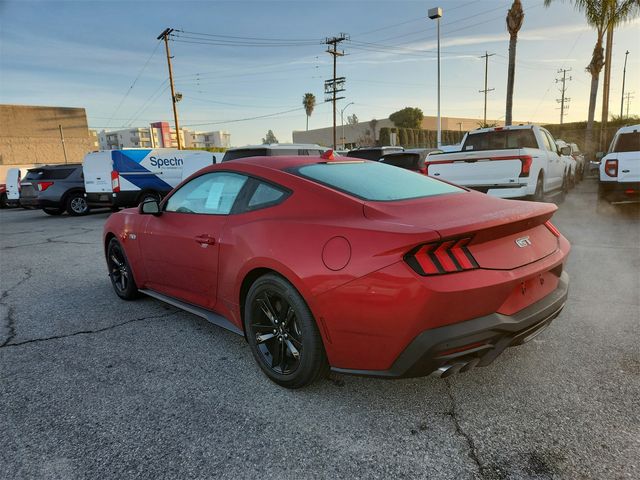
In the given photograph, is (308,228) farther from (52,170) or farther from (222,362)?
(52,170)

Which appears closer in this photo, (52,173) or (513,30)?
(52,173)

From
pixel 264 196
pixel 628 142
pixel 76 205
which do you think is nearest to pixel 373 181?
pixel 264 196

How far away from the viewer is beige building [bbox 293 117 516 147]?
82625 millimetres

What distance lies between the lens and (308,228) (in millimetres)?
2518

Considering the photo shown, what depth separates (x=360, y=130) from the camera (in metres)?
84.5

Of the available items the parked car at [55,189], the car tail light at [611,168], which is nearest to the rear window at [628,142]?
the car tail light at [611,168]

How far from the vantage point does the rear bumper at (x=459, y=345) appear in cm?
214

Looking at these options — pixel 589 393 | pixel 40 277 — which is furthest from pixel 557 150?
pixel 40 277

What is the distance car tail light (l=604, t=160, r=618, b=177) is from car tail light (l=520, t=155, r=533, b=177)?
5.94 feet

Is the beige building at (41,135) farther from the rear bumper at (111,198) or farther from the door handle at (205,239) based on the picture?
the door handle at (205,239)

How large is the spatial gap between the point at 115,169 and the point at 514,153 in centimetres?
1096

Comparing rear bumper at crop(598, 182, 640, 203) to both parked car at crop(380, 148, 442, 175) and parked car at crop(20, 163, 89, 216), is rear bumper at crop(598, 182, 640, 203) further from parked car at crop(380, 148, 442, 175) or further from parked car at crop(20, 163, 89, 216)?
parked car at crop(20, 163, 89, 216)

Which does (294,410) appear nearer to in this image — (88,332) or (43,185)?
(88,332)

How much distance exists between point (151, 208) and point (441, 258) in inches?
111
